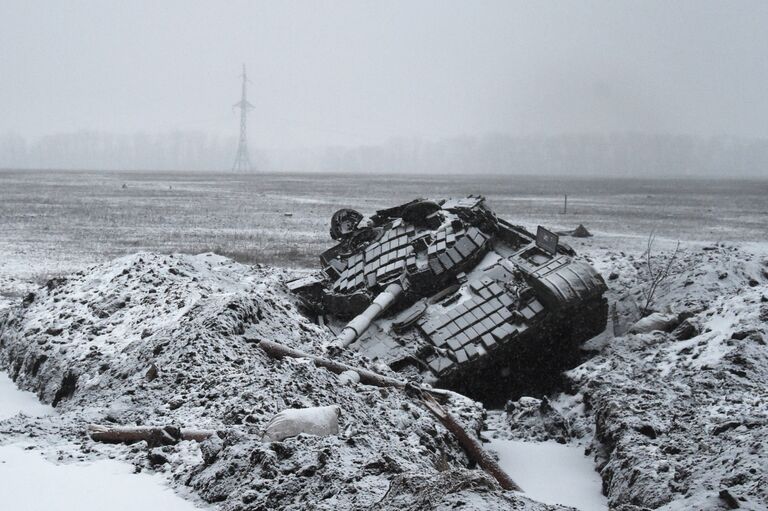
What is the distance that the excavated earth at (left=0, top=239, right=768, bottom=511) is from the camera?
635 cm

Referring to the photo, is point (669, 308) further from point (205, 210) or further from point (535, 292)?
point (205, 210)

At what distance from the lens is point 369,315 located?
13.8m

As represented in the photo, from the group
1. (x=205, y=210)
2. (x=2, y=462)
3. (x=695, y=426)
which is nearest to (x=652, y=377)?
(x=695, y=426)

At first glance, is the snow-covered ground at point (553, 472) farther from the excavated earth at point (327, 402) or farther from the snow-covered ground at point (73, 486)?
the snow-covered ground at point (73, 486)

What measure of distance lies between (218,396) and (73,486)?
2480 millimetres

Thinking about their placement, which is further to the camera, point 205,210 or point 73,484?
point 205,210

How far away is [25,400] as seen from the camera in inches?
430

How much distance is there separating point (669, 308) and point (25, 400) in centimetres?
1240

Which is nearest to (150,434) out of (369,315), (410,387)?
(410,387)

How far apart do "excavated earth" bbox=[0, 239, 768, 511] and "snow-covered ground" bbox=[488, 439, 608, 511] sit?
0.77ft

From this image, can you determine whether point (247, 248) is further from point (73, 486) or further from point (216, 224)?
point (73, 486)

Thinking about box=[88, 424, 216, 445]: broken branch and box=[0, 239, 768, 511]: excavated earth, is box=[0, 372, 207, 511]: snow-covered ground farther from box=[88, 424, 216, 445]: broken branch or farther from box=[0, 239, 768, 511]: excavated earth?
box=[88, 424, 216, 445]: broken branch

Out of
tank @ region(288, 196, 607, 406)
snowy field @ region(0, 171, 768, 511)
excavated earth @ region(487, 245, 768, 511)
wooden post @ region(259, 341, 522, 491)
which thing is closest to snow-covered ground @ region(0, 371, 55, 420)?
snowy field @ region(0, 171, 768, 511)

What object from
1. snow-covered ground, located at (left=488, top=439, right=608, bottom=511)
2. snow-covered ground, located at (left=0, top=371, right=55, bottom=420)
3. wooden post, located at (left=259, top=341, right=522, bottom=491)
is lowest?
snow-covered ground, located at (left=488, top=439, right=608, bottom=511)
